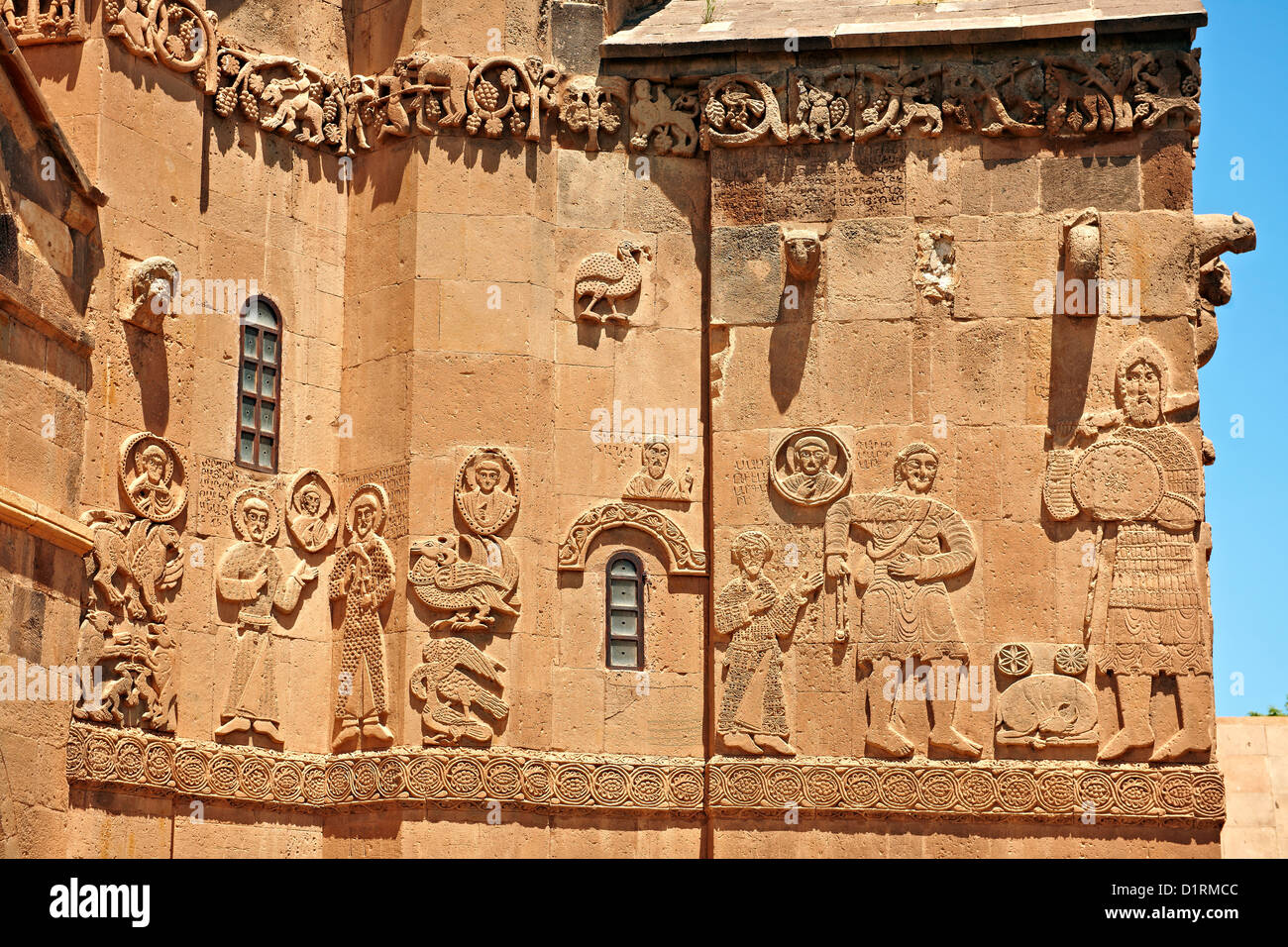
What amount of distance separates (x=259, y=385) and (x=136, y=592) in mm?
2617

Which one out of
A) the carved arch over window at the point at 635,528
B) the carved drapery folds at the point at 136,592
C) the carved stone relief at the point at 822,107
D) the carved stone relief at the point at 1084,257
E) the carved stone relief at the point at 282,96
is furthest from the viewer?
the carved stone relief at the point at 822,107

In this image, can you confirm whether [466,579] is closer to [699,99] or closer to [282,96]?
[282,96]

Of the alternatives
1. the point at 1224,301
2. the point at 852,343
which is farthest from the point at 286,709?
the point at 1224,301

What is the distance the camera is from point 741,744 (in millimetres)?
19969

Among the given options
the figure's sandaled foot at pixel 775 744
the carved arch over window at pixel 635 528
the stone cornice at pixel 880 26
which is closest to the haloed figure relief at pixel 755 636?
the figure's sandaled foot at pixel 775 744

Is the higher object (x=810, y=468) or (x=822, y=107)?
(x=822, y=107)

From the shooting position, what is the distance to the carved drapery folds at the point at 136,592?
18438 millimetres

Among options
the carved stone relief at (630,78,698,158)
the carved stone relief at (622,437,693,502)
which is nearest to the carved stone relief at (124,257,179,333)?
the carved stone relief at (622,437,693,502)

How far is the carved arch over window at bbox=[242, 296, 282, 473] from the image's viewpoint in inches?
803

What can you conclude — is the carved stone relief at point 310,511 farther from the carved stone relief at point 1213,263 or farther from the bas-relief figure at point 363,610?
the carved stone relief at point 1213,263

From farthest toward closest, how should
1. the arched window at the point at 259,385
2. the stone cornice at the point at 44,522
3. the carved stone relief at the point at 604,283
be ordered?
the carved stone relief at the point at 604,283
the arched window at the point at 259,385
the stone cornice at the point at 44,522

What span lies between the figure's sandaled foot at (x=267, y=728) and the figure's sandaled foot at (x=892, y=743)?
542cm

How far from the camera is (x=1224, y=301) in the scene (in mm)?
21219

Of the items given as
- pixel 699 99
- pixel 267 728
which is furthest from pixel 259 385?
pixel 699 99
